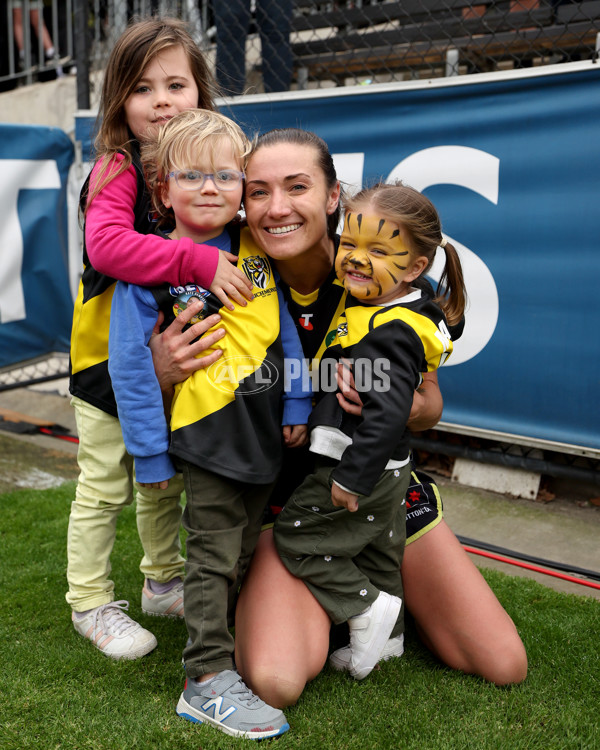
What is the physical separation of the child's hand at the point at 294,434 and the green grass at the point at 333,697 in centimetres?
69

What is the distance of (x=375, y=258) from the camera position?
1865 mm

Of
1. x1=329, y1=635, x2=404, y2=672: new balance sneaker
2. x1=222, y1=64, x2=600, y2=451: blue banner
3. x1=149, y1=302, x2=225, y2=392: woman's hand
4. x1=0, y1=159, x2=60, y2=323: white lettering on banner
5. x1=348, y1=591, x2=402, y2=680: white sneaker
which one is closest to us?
x1=149, y1=302, x2=225, y2=392: woman's hand

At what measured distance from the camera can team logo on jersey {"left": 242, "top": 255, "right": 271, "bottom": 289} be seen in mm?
1966

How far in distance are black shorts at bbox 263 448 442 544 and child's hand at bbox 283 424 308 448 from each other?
0.43ft

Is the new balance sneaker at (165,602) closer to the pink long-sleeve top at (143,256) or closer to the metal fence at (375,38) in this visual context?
the pink long-sleeve top at (143,256)

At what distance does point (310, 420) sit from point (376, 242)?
51 centimetres

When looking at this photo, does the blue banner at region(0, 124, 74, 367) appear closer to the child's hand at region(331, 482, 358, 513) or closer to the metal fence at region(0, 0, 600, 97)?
the metal fence at region(0, 0, 600, 97)

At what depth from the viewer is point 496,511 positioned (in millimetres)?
3438

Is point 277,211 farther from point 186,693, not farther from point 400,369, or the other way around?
point 186,693

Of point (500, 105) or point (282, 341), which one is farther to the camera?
point (500, 105)

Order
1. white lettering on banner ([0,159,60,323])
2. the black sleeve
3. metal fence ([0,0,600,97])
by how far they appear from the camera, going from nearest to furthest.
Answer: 1. the black sleeve
2. metal fence ([0,0,600,97])
3. white lettering on banner ([0,159,60,323])

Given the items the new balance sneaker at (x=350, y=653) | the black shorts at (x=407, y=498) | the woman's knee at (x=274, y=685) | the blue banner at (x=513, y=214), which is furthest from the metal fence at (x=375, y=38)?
the woman's knee at (x=274, y=685)

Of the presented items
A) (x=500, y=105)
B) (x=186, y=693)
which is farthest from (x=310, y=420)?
(x=500, y=105)

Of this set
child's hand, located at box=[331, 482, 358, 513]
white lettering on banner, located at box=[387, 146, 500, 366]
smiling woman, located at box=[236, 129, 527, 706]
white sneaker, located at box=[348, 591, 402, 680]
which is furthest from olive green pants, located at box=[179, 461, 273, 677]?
white lettering on banner, located at box=[387, 146, 500, 366]
